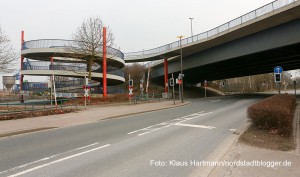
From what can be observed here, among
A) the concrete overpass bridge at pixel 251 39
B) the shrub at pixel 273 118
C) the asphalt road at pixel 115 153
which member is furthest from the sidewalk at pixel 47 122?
the concrete overpass bridge at pixel 251 39

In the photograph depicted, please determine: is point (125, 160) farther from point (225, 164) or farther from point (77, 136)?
point (77, 136)

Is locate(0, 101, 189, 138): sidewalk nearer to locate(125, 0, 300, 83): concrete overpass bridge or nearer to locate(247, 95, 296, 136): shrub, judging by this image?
locate(247, 95, 296, 136): shrub

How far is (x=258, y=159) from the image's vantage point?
18.9ft

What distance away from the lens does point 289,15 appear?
2280 cm

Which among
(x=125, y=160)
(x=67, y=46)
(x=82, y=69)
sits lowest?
(x=125, y=160)

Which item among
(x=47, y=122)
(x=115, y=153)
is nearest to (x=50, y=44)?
(x=47, y=122)

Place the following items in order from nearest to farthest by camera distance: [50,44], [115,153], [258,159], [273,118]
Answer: [258,159] → [115,153] → [273,118] → [50,44]

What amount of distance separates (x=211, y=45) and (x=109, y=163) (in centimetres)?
3214

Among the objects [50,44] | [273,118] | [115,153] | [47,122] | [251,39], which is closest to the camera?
[115,153]

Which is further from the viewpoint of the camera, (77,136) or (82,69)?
(82,69)

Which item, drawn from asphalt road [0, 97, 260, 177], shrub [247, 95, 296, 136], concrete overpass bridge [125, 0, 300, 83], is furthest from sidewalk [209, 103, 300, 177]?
concrete overpass bridge [125, 0, 300, 83]

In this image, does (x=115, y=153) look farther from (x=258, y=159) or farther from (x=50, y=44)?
(x=50, y=44)

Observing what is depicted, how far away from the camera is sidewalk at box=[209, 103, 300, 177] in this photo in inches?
191

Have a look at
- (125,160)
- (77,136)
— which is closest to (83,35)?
(77,136)
